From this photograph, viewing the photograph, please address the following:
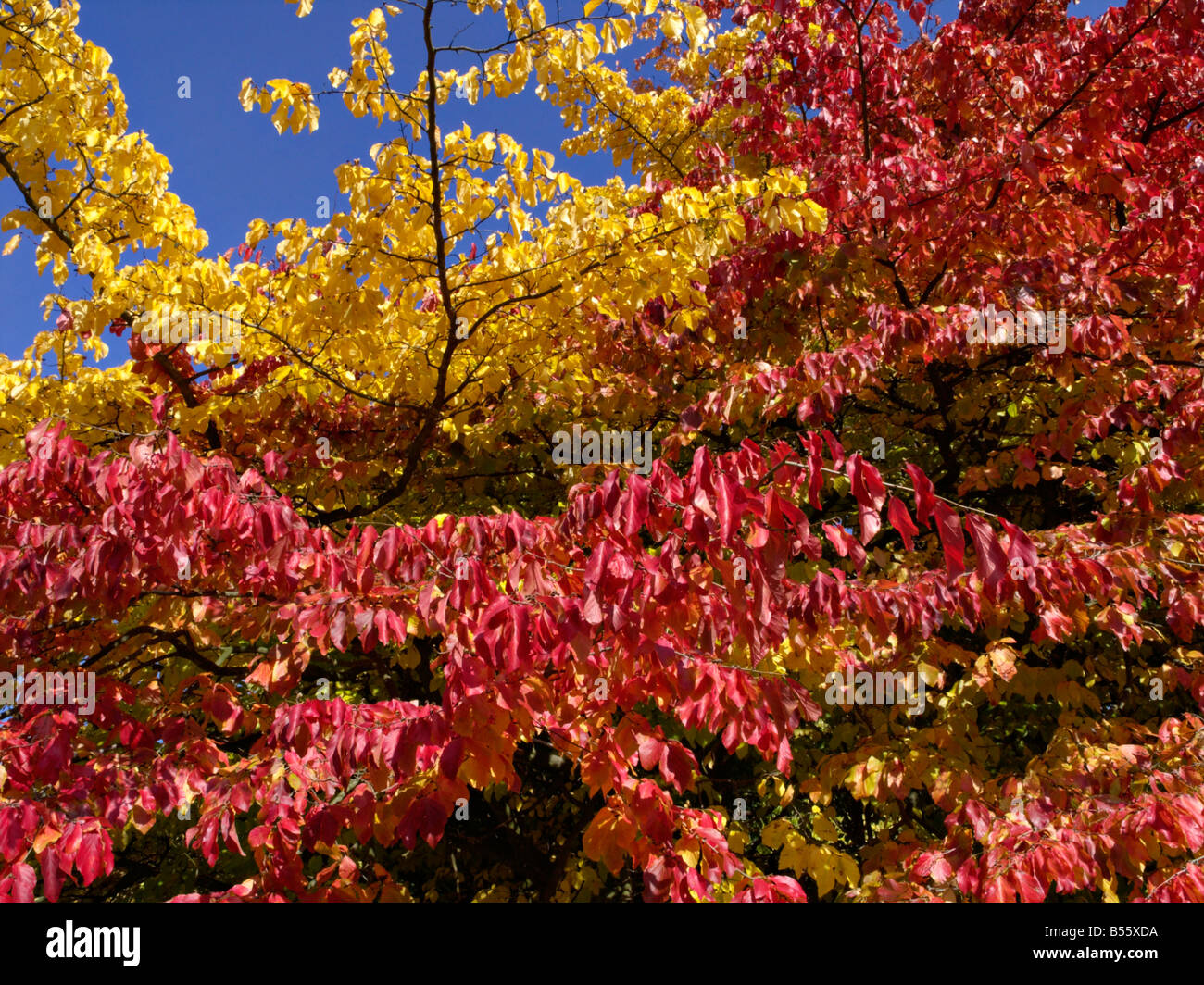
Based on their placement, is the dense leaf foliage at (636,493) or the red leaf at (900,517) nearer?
the red leaf at (900,517)

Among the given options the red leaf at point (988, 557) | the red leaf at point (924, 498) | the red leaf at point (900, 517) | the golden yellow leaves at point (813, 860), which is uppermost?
the red leaf at point (924, 498)

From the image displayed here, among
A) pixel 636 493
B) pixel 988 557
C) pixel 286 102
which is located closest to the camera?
pixel 988 557

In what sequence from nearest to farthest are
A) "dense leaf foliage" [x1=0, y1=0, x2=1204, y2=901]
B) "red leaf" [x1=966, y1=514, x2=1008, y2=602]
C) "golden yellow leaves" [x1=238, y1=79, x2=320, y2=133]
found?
"red leaf" [x1=966, y1=514, x2=1008, y2=602]
"dense leaf foliage" [x1=0, y1=0, x2=1204, y2=901]
"golden yellow leaves" [x1=238, y1=79, x2=320, y2=133]

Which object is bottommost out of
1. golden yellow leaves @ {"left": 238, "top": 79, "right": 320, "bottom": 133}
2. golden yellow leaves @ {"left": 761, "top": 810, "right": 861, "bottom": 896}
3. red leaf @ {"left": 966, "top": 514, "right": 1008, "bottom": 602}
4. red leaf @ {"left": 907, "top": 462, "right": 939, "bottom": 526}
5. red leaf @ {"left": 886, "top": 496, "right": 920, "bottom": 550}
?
golden yellow leaves @ {"left": 761, "top": 810, "right": 861, "bottom": 896}

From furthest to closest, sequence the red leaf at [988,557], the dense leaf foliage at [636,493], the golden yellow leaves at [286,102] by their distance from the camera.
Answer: the golden yellow leaves at [286,102] → the dense leaf foliage at [636,493] → the red leaf at [988,557]

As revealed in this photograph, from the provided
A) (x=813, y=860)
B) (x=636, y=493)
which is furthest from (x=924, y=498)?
(x=813, y=860)

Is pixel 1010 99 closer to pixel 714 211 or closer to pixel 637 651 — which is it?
pixel 714 211

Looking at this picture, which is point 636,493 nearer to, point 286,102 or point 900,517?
point 900,517

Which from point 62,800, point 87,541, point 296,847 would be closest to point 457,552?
point 296,847

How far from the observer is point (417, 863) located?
6.98 m

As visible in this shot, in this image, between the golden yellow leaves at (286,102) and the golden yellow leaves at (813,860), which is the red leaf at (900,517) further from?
the golden yellow leaves at (286,102)

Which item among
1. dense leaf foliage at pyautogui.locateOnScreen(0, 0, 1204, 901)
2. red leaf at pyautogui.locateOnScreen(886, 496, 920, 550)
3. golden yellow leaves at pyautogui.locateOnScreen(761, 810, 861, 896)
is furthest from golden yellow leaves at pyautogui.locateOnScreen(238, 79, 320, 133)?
golden yellow leaves at pyautogui.locateOnScreen(761, 810, 861, 896)

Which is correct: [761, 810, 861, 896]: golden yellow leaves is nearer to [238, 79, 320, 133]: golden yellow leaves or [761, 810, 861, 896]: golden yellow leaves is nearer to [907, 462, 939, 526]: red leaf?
[907, 462, 939, 526]: red leaf

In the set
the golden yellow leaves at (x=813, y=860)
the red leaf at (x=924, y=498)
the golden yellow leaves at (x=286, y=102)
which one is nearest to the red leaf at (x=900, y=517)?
the red leaf at (x=924, y=498)
